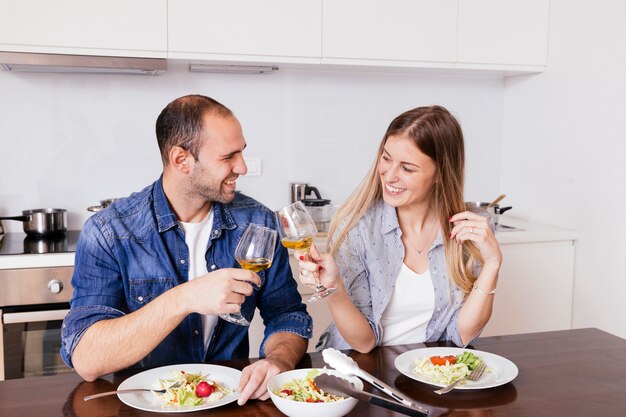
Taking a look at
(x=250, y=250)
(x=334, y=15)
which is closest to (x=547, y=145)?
(x=334, y=15)

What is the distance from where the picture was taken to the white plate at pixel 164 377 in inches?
52.4

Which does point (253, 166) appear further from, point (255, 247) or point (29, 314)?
point (255, 247)

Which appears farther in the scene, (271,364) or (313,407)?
(271,364)

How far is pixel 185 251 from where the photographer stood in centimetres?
185

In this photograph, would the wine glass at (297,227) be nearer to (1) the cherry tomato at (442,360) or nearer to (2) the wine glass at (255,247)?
(2) the wine glass at (255,247)

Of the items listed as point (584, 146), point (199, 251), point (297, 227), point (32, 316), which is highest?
point (584, 146)

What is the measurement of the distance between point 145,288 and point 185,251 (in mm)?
141

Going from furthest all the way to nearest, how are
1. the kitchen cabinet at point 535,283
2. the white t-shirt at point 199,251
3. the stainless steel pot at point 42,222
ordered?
the kitchen cabinet at point 535,283
the stainless steel pot at point 42,222
the white t-shirt at point 199,251

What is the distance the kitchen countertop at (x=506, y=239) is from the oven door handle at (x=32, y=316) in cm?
18

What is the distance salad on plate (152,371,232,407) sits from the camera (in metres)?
1.35

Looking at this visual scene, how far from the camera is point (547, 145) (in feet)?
11.6

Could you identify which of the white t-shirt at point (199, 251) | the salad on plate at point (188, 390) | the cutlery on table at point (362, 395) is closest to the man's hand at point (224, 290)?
the salad on plate at point (188, 390)

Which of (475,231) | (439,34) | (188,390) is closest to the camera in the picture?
(188,390)

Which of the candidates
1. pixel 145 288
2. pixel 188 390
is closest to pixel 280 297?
pixel 145 288
